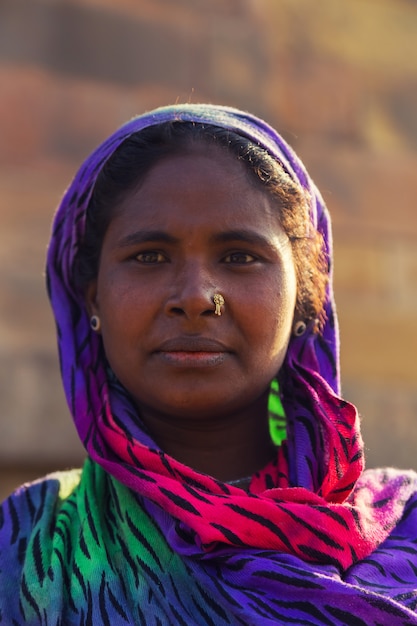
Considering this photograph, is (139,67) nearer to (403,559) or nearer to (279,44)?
(279,44)

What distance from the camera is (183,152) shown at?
7.84 ft

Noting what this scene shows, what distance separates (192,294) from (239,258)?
19 centimetres

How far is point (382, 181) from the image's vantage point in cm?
530

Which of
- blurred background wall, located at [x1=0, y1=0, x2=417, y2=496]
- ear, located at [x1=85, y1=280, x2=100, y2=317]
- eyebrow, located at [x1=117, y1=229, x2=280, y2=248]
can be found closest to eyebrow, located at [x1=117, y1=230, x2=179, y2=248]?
eyebrow, located at [x1=117, y1=229, x2=280, y2=248]

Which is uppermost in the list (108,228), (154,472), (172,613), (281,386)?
(108,228)

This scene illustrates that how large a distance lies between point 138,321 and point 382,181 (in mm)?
3299

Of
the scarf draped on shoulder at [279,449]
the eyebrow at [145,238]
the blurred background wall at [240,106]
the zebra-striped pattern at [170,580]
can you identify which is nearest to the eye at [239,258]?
the eyebrow at [145,238]

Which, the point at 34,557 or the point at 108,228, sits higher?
the point at 108,228

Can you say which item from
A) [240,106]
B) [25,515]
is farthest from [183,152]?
[240,106]

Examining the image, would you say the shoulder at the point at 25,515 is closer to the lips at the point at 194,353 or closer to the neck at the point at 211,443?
the neck at the point at 211,443

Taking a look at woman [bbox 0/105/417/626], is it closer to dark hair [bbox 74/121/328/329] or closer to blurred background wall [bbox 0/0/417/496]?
dark hair [bbox 74/121/328/329]

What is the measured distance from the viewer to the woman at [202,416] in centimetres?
211

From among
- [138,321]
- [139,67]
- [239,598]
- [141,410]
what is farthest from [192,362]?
[139,67]

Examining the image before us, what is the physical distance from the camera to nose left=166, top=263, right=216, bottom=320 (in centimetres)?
215
